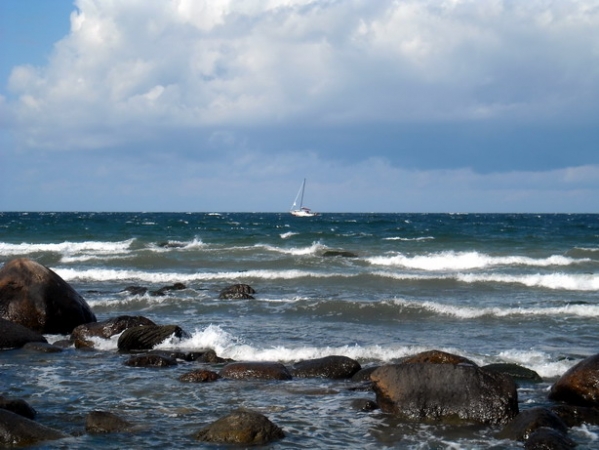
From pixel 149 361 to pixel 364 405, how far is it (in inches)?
168

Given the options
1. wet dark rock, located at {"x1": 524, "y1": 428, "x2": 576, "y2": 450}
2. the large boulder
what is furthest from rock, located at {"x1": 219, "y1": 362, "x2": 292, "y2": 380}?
the large boulder

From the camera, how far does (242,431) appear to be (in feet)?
25.1

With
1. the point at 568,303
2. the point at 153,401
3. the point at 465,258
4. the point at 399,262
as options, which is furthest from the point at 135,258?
the point at 153,401

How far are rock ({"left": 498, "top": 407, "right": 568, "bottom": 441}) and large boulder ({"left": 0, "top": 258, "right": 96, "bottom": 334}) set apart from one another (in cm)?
1025

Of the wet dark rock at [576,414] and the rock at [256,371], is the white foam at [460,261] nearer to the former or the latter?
the rock at [256,371]

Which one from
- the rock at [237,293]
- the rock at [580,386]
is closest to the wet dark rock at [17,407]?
the rock at [580,386]

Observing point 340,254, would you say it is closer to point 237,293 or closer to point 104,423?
point 237,293

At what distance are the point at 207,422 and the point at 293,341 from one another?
229 inches

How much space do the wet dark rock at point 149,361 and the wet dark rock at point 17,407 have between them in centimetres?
326

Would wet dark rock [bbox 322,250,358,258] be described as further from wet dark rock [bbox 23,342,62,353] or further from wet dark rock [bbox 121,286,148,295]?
wet dark rock [bbox 23,342,62,353]

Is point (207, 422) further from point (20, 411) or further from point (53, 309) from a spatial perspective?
point (53, 309)

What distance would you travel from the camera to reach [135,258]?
34656 mm

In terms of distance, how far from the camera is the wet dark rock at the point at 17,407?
26.9ft

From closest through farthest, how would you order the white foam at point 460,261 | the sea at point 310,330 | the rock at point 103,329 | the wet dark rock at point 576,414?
the sea at point 310,330, the wet dark rock at point 576,414, the rock at point 103,329, the white foam at point 460,261
